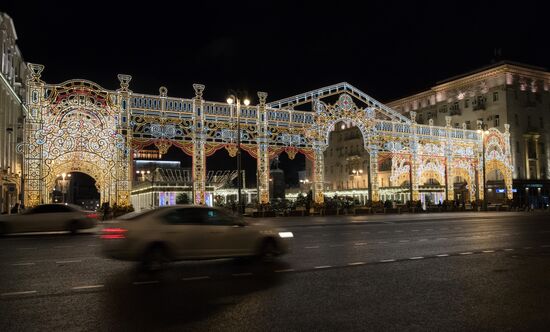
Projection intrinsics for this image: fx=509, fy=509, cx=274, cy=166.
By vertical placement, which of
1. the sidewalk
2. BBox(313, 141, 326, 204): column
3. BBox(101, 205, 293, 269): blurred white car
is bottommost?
the sidewalk

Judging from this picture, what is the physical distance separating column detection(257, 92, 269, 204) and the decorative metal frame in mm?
74

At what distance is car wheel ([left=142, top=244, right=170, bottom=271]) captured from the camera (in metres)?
10.7

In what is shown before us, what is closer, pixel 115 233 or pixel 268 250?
pixel 115 233

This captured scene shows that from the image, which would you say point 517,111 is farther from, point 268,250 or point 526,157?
point 268,250

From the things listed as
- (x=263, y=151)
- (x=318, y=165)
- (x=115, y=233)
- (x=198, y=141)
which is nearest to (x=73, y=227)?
(x=115, y=233)

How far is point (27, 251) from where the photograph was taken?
1485cm

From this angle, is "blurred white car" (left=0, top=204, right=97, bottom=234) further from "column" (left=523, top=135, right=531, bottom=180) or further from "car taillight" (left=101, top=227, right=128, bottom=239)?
"column" (left=523, top=135, right=531, bottom=180)

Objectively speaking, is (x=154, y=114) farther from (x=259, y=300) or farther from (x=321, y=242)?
(x=259, y=300)

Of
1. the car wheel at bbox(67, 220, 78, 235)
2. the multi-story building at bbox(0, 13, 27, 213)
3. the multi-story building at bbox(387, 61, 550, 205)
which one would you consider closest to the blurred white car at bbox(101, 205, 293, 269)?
the car wheel at bbox(67, 220, 78, 235)

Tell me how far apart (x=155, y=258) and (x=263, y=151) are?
88.3 feet

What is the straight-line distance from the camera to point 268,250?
Result: 40.1 feet

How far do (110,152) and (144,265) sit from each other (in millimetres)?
22845

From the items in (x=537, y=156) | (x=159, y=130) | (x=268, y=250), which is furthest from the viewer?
(x=537, y=156)

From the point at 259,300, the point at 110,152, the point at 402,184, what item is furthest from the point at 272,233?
the point at 402,184
